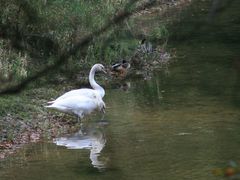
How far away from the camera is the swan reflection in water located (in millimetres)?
10634

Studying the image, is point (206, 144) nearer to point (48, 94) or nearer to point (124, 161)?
point (124, 161)

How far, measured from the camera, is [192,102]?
1377cm

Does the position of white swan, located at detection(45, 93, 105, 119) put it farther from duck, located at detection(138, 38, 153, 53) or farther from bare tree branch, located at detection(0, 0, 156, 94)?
bare tree branch, located at detection(0, 0, 156, 94)

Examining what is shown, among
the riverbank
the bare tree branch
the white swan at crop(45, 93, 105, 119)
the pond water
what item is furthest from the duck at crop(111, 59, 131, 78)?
the bare tree branch

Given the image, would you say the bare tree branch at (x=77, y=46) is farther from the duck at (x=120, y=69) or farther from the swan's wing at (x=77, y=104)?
the duck at (x=120, y=69)

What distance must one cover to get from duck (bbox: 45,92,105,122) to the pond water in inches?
9.7

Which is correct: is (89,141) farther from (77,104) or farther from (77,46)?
(77,46)

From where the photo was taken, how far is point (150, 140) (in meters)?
10.9

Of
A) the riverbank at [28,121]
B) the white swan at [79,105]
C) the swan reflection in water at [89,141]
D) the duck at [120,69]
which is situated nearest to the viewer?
the swan reflection in water at [89,141]

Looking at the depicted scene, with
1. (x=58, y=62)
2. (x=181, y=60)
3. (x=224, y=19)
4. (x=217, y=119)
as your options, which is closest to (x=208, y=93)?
(x=217, y=119)

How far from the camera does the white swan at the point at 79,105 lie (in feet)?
40.5

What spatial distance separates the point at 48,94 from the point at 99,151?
13.6ft

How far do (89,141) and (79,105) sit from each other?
136cm

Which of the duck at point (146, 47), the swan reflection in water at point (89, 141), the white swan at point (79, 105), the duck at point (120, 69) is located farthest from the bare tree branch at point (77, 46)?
the duck at point (146, 47)
